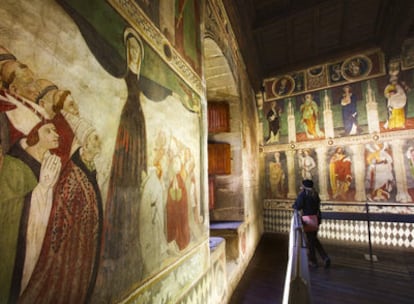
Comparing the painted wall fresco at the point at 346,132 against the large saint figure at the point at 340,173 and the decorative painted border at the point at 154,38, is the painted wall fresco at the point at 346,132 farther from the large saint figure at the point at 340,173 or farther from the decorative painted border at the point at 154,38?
the decorative painted border at the point at 154,38

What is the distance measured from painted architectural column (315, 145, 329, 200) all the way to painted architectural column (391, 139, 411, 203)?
6.03 feet

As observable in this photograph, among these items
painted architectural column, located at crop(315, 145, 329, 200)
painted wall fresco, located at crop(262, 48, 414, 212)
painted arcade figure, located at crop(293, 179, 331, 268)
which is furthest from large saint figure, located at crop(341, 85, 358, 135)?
painted arcade figure, located at crop(293, 179, 331, 268)

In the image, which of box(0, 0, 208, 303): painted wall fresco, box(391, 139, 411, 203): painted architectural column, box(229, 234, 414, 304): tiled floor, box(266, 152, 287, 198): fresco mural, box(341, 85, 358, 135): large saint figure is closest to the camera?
box(0, 0, 208, 303): painted wall fresco

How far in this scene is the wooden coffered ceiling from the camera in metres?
5.33

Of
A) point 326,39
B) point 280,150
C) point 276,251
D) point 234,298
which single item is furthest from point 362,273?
point 326,39

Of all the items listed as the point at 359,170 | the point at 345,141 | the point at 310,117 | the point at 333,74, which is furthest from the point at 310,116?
the point at 359,170

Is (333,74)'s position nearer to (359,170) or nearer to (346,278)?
(359,170)

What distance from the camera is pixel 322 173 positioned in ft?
24.6

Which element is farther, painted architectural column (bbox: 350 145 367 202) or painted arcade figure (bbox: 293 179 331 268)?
painted architectural column (bbox: 350 145 367 202)

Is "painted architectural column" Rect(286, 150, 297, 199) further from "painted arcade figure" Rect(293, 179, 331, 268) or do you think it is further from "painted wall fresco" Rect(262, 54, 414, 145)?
"painted arcade figure" Rect(293, 179, 331, 268)

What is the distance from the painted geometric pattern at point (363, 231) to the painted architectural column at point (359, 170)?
0.84m

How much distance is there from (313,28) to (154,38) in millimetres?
6523

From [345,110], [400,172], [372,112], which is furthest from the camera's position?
[345,110]

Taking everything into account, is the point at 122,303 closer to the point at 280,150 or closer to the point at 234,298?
the point at 234,298
